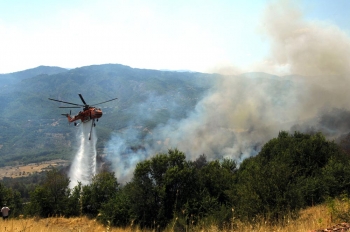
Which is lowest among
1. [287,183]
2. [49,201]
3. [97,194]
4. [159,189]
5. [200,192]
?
[49,201]

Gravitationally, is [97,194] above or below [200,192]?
below

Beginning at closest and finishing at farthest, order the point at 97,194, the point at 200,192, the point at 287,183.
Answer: the point at 287,183
the point at 200,192
the point at 97,194

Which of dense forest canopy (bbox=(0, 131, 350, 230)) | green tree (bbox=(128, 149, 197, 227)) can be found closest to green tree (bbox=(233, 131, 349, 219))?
dense forest canopy (bbox=(0, 131, 350, 230))

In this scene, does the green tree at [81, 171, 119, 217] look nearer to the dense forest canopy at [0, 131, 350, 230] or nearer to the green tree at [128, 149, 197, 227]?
the dense forest canopy at [0, 131, 350, 230]

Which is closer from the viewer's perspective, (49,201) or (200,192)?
(200,192)

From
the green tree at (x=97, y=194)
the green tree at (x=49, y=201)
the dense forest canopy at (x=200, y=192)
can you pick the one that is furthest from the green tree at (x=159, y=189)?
the green tree at (x=49, y=201)

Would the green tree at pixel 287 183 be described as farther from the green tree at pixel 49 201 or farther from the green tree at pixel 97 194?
the green tree at pixel 49 201

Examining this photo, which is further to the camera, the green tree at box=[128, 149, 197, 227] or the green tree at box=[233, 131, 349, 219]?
the green tree at box=[128, 149, 197, 227]

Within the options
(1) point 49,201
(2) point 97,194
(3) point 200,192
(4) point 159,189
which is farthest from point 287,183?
(1) point 49,201

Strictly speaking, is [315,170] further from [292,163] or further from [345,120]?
[345,120]

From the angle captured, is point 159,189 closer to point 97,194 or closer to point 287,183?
point 97,194

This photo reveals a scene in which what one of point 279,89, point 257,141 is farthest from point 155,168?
point 279,89

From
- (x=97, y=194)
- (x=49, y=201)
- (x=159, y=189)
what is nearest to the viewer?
(x=159, y=189)

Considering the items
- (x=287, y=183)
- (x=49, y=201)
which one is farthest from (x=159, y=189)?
(x=49, y=201)
